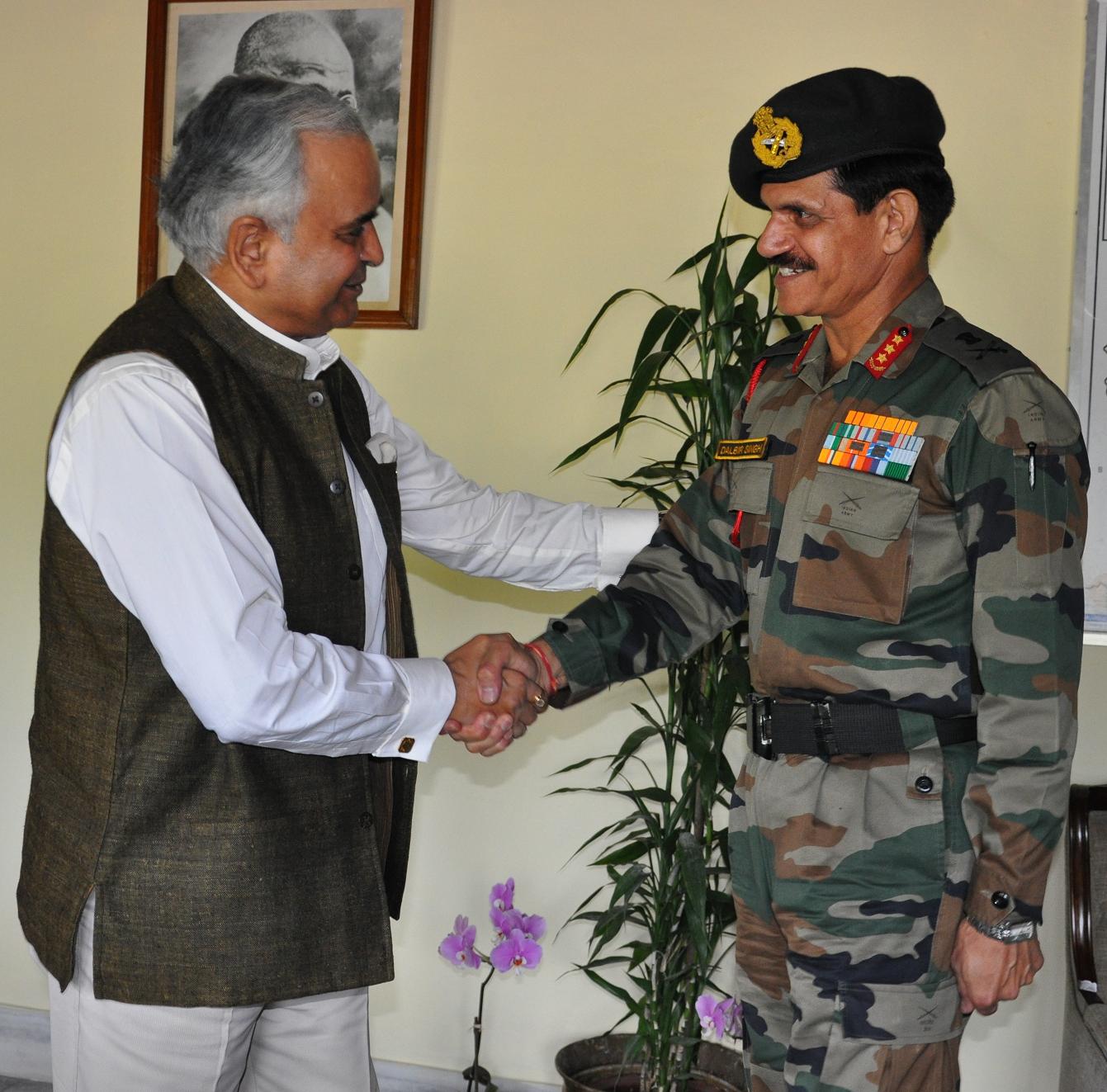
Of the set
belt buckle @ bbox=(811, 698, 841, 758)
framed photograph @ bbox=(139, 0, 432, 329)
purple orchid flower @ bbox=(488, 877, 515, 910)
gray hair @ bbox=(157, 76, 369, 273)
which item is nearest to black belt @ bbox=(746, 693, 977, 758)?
belt buckle @ bbox=(811, 698, 841, 758)

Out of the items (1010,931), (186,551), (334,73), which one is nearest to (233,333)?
(186,551)

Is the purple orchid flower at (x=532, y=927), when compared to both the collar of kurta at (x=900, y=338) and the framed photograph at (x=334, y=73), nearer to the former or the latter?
the framed photograph at (x=334, y=73)

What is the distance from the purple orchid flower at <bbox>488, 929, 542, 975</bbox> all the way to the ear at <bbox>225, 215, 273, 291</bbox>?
5.03 ft

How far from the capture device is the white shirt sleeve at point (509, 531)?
225cm

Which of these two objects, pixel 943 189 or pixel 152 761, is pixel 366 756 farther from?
pixel 943 189

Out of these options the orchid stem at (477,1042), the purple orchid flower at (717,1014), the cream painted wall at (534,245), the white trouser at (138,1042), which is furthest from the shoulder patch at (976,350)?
the orchid stem at (477,1042)

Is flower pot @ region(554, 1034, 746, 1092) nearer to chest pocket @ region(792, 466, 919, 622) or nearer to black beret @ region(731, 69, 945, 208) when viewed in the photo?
chest pocket @ region(792, 466, 919, 622)

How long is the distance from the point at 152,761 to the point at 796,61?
6.52 feet

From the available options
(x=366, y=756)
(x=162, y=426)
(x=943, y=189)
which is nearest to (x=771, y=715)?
(x=366, y=756)

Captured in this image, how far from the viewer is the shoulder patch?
1.53 meters

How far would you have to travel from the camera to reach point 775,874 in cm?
162

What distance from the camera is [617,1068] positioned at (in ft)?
8.80

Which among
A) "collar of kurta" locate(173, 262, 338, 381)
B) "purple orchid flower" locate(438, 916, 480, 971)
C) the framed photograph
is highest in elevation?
the framed photograph

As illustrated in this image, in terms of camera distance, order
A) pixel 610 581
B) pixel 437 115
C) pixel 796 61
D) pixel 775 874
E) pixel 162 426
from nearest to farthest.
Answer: pixel 162 426 → pixel 775 874 → pixel 610 581 → pixel 796 61 → pixel 437 115
